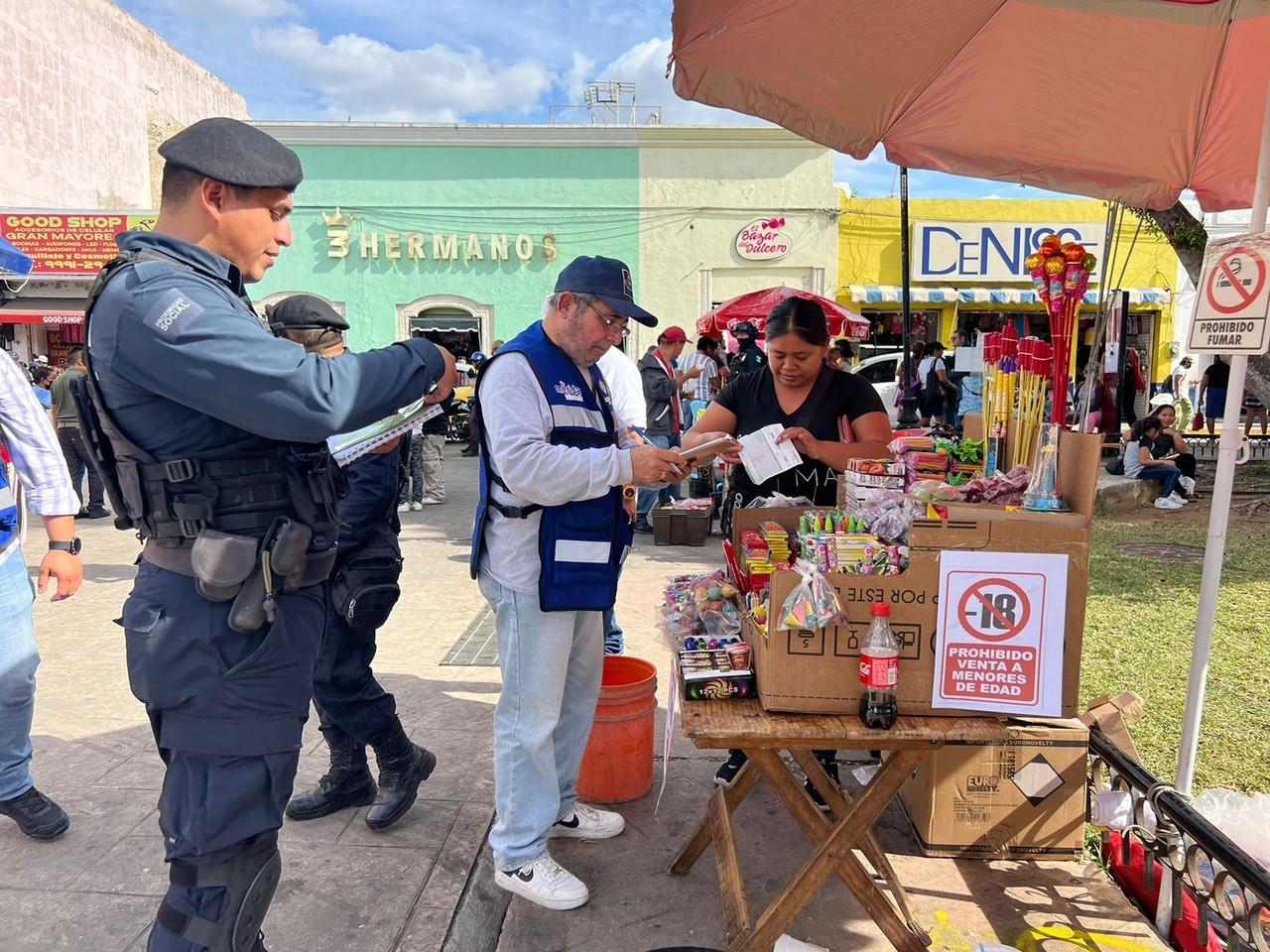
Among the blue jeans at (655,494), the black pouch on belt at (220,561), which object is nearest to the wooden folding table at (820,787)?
the black pouch on belt at (220,561)

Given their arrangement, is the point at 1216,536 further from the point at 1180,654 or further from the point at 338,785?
the point at 338,785

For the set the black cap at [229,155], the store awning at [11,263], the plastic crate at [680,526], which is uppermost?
the store awning at [11,263]

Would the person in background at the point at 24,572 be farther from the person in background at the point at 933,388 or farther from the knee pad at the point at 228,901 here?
the person in background at the point at 933,388

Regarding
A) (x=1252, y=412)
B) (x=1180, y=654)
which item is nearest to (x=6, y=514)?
(x=1180, y=654)

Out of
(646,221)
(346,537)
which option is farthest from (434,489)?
(646,221)

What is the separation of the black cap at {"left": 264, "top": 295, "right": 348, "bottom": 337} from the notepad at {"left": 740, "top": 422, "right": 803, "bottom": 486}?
5.22ft

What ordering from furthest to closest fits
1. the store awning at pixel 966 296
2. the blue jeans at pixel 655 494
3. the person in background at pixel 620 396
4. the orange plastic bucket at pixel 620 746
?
1. the store awning at pixel 966 296
2. the blue jeans at pixel 655 494
3. the person in background at pixel 620 396
4. the orange plastic bucket at pixel 620 746

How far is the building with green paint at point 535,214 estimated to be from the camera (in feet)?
67.1

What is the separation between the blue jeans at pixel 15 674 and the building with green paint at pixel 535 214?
59.9 ft

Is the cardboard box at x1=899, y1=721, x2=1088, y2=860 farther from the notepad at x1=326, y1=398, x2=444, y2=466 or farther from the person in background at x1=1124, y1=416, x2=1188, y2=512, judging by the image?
the person in background at x1=1124, y1=416, x2=1188, y2=512

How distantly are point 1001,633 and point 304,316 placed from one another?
8.11 ft

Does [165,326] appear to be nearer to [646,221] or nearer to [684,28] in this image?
[684,28]

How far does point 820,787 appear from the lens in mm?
2707

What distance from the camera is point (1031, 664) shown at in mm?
2260
